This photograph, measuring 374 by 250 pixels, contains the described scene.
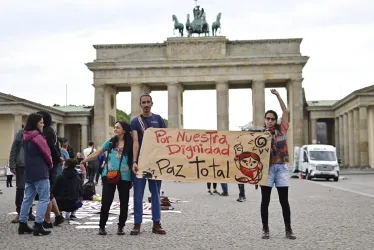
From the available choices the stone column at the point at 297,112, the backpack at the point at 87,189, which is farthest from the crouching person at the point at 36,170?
the stone column at the point at 297,112

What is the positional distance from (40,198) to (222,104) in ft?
194

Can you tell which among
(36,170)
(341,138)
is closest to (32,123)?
(36,170)

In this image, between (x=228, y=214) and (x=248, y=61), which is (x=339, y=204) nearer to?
(x=228, y=214)

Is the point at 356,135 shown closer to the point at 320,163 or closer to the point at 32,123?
the point at 320,163

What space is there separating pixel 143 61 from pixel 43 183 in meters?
59.3

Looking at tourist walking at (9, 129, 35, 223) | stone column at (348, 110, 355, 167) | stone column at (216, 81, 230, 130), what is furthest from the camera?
stone column at (216, 81, 230, 130)

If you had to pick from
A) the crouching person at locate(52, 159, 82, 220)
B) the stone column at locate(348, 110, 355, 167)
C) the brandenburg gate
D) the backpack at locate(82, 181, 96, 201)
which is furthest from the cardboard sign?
the brandenburg gate

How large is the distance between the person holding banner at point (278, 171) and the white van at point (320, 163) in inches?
1149

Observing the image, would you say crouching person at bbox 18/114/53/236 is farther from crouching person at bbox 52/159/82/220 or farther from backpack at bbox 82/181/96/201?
backpack at bbox 82/181/96/201

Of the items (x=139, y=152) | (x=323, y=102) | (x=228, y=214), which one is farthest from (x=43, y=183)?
(x=323, y=102)

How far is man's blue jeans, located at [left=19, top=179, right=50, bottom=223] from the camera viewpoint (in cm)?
1024

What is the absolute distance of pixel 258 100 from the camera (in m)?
68.2

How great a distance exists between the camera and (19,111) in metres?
58.0

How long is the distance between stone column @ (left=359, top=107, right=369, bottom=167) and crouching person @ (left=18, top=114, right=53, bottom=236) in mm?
49227
